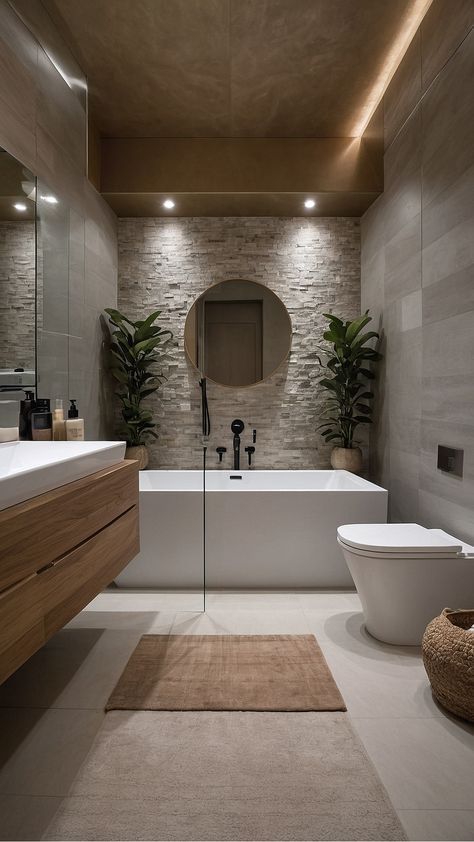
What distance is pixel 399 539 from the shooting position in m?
2.13

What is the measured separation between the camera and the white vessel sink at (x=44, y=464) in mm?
1213

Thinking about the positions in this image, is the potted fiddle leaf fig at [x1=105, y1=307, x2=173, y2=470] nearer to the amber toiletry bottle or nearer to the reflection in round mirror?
the reflection in round mirror

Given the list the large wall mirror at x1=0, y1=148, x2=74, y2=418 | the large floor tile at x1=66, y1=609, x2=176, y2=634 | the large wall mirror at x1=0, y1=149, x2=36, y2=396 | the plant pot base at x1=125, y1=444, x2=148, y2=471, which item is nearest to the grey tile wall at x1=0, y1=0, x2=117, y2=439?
the large wall mirror at x1=0, y1=148, x2=74, y2=418

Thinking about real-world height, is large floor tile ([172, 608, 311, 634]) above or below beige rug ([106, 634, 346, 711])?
below

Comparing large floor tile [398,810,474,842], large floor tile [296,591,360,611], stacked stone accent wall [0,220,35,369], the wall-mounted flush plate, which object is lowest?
large floor tile [296,591,360,611]

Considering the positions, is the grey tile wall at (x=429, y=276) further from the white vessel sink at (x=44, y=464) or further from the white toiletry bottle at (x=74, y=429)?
the white toiletry bottle at (x=74, y=429)

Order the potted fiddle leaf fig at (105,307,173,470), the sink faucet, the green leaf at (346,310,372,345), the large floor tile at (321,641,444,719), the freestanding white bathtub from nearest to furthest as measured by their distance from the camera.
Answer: the large floor tile at (321,641,444,719) → the freestanding white bathtub → the green leaf at (346,310,372,345) → the potted fiddle leaf fig at (105,307,173,470) → the sink faucet

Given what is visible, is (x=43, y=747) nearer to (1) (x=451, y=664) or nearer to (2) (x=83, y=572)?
(2) (x=83, y=572)

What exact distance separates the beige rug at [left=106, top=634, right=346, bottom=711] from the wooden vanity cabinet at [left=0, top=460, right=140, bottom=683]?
0.44 m

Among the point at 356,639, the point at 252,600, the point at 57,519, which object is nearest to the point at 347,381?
the point at 252,600

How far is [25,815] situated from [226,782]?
524 mm

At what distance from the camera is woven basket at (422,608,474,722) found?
61.5 inches

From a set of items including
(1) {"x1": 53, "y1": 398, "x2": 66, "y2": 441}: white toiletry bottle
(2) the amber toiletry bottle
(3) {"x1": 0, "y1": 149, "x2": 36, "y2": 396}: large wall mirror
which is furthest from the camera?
(1) {"x1": 53, "y1": 398, "x2": 66, "y2": 441}: white toiletry bottle

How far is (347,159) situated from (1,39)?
7.50ft
